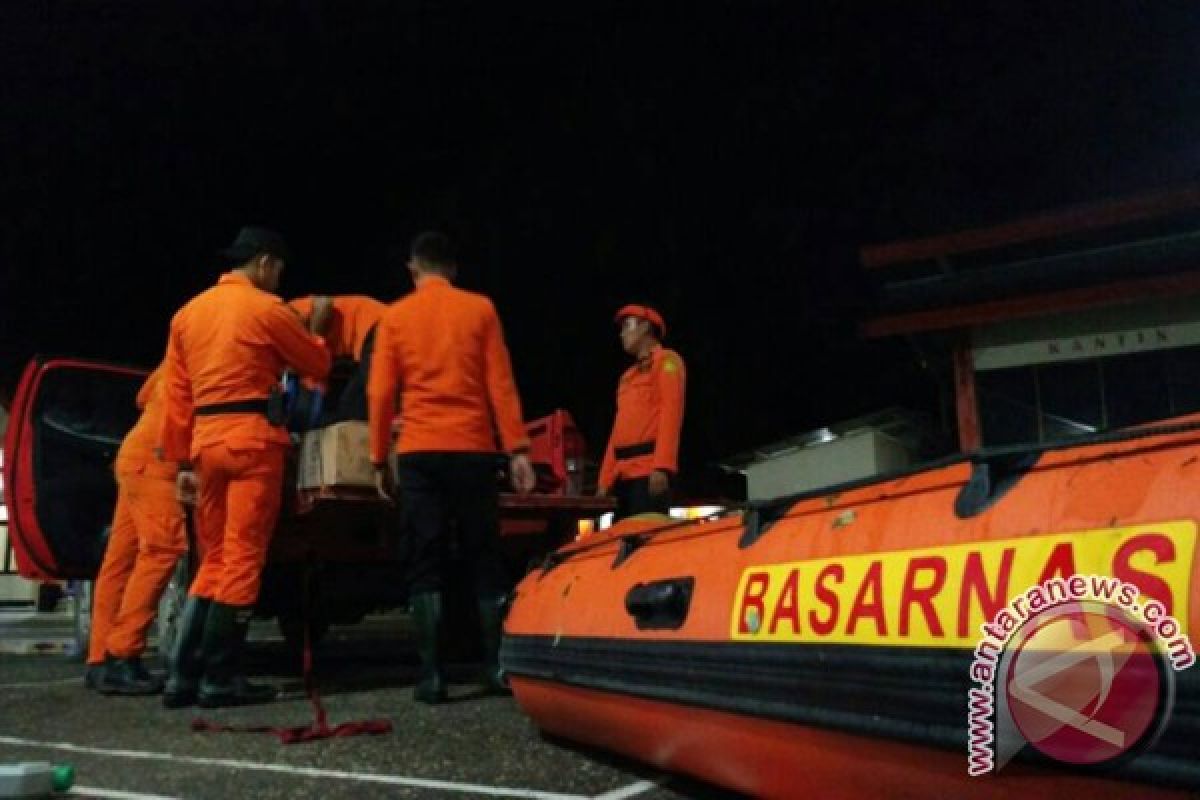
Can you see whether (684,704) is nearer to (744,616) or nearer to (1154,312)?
(744,616)

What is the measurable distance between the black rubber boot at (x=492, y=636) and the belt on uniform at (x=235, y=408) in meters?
1.22

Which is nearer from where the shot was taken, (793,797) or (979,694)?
(979,694)

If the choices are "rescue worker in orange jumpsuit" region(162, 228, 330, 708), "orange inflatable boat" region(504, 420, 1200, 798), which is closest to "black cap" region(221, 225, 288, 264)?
"rescue worker in orange jumpsuit" region(162, 228, 330, 708)

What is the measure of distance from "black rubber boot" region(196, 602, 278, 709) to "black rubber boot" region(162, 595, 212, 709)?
47mm

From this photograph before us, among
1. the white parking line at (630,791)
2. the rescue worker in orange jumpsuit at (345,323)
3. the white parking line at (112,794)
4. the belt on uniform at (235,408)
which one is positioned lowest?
the white parking line at (630,791)

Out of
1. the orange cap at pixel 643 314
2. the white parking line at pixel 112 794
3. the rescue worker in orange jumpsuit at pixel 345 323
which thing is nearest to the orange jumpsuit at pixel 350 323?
the rescue worker in orange jumpsuit at pixel 345 323

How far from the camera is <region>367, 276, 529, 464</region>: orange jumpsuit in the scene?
151 inches

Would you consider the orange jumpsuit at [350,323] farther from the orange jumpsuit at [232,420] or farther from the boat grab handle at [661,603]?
the boat grab handle at [661,603]

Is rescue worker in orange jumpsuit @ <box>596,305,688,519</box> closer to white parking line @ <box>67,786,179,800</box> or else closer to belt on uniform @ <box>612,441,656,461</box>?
belt on uniform @ <box>612,441,656,461</box>

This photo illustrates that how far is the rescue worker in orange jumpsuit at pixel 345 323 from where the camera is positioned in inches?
179

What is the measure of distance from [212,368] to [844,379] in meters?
35.0

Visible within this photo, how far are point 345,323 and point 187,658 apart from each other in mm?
1764

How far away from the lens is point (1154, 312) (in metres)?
10.2

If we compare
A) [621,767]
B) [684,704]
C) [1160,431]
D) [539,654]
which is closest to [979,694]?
[1160,431]
